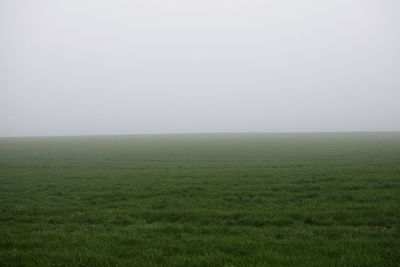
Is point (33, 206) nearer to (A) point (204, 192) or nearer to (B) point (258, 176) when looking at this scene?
(A) point (204, 192)

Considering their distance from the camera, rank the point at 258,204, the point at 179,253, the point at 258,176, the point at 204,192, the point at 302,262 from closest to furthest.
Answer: the point at 302,262, the point at 179,253, the point at 258,204, the point at 204,192, the point at 258,176

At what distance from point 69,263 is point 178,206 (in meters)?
6.24

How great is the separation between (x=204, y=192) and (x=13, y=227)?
8462mm

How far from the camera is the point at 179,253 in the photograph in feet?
28.0

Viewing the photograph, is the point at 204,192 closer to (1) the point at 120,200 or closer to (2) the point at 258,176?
(1) the point at 120,200

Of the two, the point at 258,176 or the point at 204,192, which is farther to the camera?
the point at 258,176

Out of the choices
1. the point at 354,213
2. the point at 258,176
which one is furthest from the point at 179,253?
the point at 258,176

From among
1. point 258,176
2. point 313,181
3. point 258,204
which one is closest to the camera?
point 258,204

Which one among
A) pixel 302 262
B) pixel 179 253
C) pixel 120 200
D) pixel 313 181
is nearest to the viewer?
pixel 302 262

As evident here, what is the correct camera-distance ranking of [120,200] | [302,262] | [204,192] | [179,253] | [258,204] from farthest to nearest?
1. [204,192]
2. [120,200]
3. [258,204]
4. [179,253]
5. [302,262]

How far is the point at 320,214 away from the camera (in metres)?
11.8

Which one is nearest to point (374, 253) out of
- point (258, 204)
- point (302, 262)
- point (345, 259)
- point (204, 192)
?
point (345, 259)

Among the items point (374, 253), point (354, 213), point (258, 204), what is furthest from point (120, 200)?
point (374, 253)

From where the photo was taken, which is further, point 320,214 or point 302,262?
point 320,214
